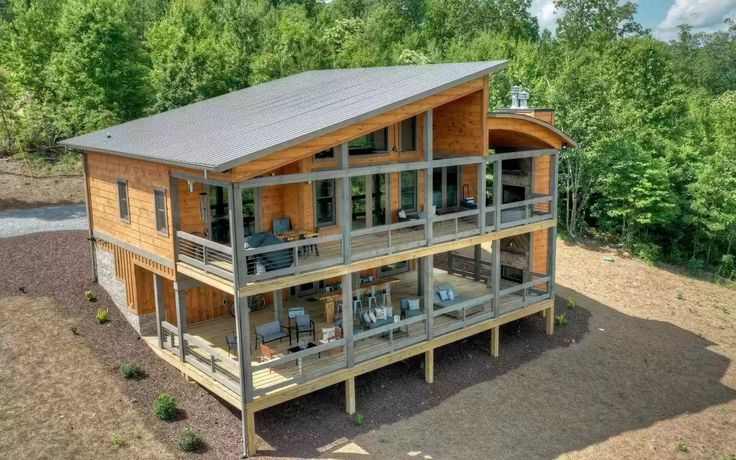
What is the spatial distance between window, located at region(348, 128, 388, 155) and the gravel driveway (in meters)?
13.6

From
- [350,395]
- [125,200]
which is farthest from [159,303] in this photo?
[350,395]

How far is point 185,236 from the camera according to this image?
15.8 meters

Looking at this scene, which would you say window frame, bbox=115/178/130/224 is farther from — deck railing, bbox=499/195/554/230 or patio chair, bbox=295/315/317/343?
deck railing, bbox=499/195/554/230

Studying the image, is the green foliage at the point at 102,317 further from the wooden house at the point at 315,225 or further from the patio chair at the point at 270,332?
the patio chair at the point at 270,332

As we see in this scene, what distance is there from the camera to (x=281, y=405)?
54.3 ft

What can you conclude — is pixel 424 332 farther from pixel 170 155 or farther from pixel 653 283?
pixel 653 283

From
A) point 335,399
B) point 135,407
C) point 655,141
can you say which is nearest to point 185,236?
point 135,407

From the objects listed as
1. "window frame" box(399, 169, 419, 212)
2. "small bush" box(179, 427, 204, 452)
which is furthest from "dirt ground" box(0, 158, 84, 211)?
"small bush" box(179, 427, 204, 452)

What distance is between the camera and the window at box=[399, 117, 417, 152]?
20.3 metres

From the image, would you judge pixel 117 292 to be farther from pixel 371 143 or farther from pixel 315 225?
pixel 371 143

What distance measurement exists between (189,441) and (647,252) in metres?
25.9

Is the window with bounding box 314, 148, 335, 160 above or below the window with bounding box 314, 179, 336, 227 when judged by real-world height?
above

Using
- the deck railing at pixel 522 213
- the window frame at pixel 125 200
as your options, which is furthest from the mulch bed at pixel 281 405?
the deck railing at pixel 522 213

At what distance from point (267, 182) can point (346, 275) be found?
3367 mm
